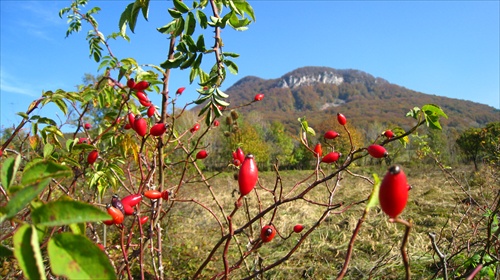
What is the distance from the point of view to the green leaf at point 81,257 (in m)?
0.34

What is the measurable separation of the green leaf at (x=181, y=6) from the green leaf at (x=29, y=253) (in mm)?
786

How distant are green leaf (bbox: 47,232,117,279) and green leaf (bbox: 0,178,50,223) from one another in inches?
1.9

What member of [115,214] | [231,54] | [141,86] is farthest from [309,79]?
[115,214]

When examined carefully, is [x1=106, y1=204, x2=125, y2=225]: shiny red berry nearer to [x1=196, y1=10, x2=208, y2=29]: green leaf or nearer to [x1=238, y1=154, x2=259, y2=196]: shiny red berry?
[x1=238, y1=154, x2=259, y2=196]: shiny red berry

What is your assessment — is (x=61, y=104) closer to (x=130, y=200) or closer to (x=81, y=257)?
(x=130, y=200)

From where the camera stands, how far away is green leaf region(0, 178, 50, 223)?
13.8 inches

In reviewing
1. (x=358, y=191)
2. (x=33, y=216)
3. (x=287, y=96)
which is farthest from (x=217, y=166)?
(x=287, y=96)

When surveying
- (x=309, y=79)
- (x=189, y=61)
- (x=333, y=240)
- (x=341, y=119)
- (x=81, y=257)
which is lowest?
(x=333, y=240)

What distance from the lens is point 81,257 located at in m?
0.35

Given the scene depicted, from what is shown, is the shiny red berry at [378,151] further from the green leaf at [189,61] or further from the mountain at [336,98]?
the mountain at [336,98]

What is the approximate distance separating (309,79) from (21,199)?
129697mm

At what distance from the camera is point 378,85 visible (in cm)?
11381

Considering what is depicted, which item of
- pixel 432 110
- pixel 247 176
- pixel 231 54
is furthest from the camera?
pixel 231 54

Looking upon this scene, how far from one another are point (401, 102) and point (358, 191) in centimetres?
8959
